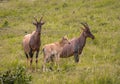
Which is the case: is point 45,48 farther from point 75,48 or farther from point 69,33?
point 69,33

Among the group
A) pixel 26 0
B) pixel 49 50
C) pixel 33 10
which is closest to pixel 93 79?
pixel 49 50

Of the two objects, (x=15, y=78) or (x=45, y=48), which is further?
(x=45, y=48)

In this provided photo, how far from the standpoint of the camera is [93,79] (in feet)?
29.5

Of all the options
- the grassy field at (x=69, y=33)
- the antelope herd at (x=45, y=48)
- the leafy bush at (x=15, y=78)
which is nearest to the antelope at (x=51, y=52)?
the antelope herd at (x=45, y=48)

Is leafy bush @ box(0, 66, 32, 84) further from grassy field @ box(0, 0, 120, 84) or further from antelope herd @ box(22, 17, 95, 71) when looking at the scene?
antelope herd @ box(22, 17, 95, 71)

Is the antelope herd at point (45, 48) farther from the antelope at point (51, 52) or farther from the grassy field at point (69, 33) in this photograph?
the grassy field at point (69, 33)

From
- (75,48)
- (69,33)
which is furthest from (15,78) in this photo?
(69,33)

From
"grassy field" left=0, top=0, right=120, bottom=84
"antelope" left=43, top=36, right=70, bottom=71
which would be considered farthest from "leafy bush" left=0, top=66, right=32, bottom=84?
"antelope" left=43, top=36, right=70, bottom=71

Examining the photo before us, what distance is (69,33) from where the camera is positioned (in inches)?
784

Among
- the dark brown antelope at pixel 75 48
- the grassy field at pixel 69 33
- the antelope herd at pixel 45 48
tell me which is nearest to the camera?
the grassy field at pixel 69 33

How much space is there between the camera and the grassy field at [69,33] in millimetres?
9723

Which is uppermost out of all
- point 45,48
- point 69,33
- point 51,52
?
point 45,48

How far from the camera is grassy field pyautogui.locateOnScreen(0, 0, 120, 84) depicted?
31.9 feet

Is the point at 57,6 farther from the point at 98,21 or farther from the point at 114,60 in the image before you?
the point at 114,60
